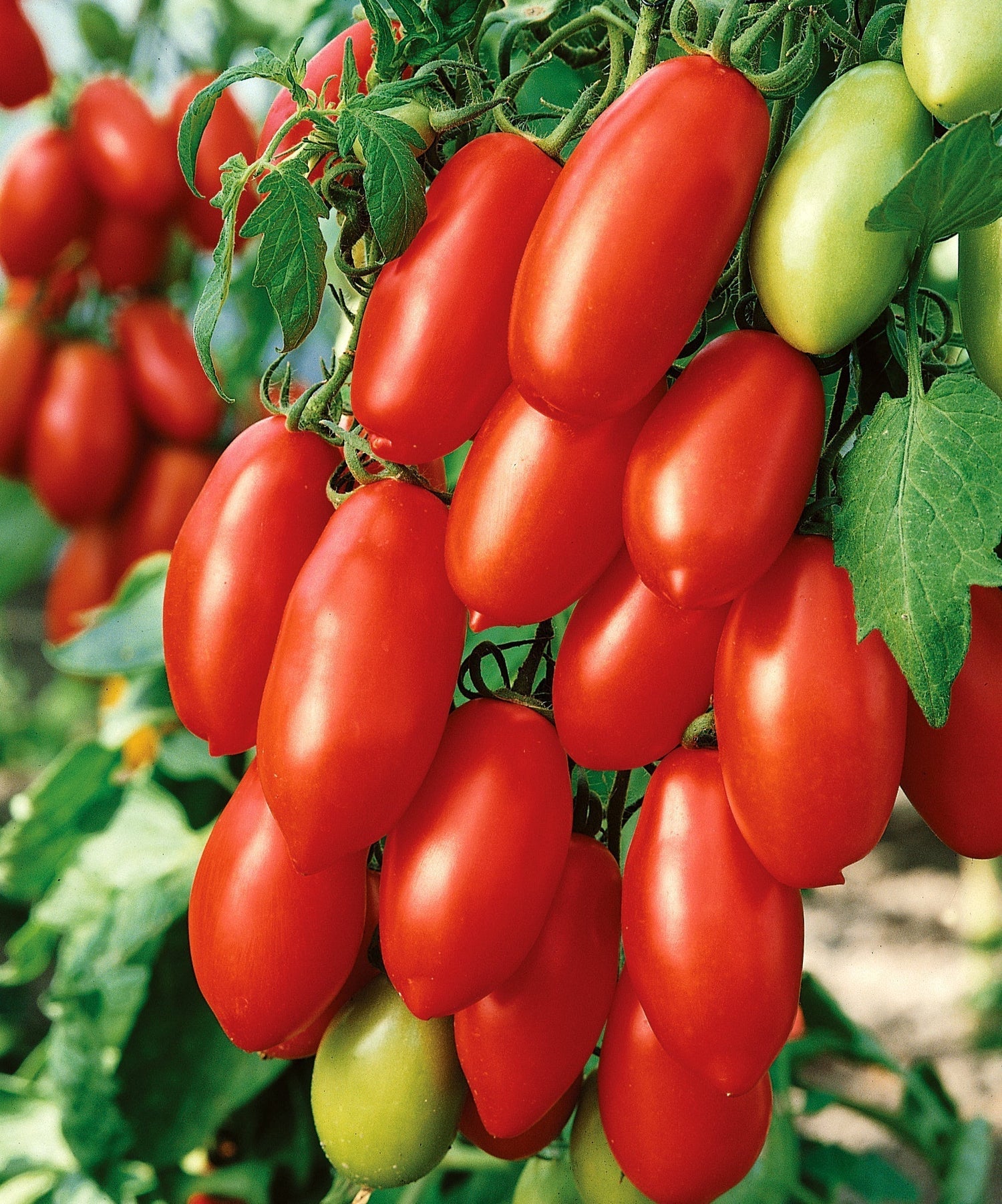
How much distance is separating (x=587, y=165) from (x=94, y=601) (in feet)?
2.99

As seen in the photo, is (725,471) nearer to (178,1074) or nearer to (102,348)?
(178,1074)

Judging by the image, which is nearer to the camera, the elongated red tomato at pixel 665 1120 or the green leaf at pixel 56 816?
the elongated red tomato at pixel 665 1120

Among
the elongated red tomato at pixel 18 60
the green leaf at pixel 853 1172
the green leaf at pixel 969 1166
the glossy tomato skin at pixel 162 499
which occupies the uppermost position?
the elongated red tomato at pixel 18 60

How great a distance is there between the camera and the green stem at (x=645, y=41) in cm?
36

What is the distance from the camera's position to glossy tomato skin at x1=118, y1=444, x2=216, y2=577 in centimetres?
113

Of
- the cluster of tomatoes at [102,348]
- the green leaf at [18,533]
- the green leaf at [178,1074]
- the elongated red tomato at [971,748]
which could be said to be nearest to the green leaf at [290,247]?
the elongated red tomato at [971,748]

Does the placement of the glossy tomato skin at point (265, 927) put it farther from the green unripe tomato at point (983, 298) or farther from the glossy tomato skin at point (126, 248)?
the glossy tomato skin at point (126, 248)

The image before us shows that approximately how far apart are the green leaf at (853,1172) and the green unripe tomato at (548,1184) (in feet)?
1.16

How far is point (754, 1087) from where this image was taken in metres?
0.43

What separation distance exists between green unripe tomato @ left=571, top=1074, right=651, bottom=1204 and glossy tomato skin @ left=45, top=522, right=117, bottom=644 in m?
0.81

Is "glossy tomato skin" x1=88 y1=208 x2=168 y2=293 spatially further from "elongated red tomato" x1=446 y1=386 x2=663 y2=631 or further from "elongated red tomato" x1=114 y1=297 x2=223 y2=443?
"elongated red tomato" x1=446 y1=386 x2=663 y2=631

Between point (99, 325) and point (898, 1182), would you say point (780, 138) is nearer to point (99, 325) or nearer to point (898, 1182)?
point (898, 1182)

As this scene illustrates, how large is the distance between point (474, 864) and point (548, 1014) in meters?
0.07

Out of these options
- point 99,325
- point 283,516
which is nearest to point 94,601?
point 99,325
